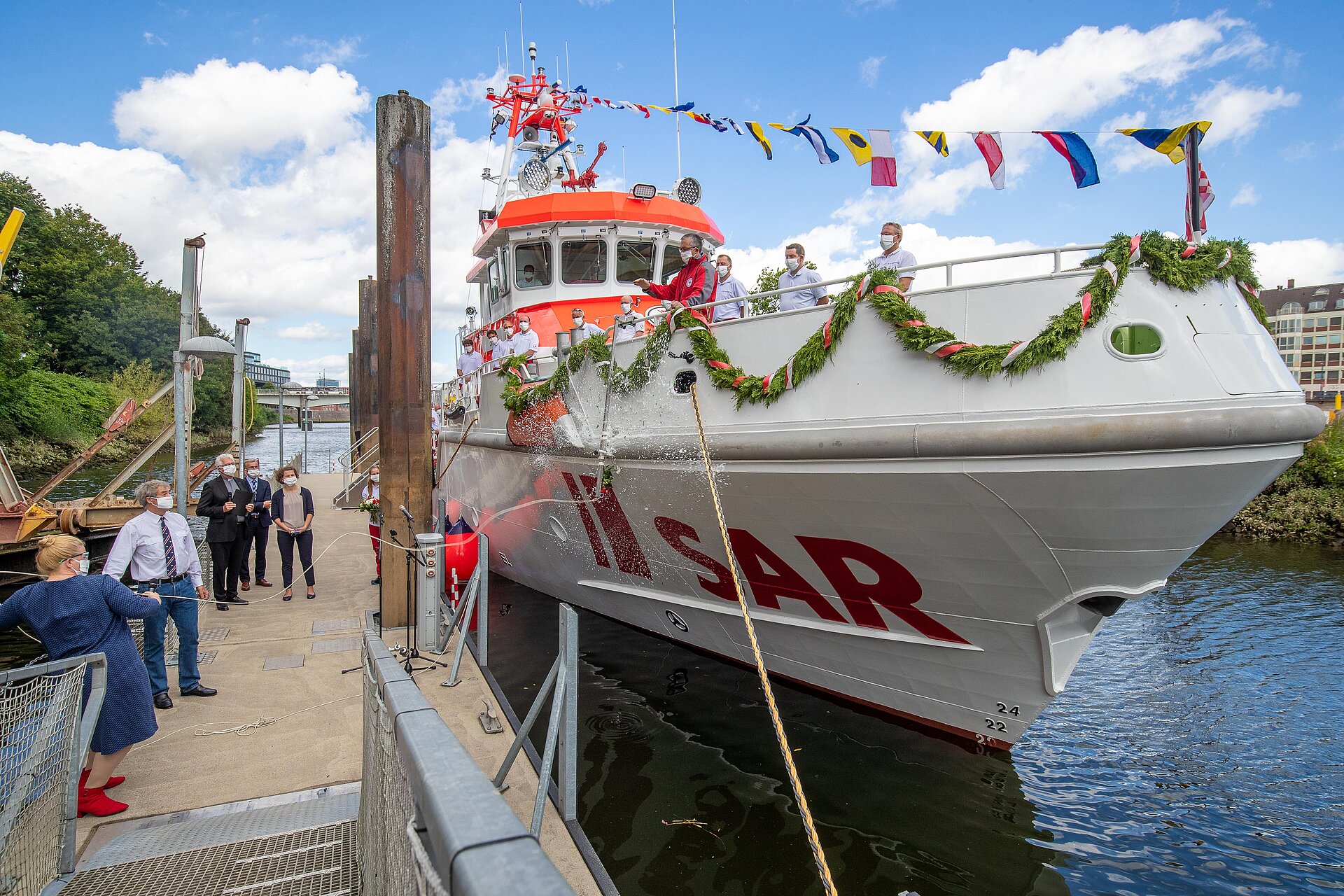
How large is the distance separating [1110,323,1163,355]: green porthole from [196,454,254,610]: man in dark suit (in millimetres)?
7784

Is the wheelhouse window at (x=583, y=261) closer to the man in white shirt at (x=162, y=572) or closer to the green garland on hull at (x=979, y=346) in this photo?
the green garland on hull at (x=979, y=346)

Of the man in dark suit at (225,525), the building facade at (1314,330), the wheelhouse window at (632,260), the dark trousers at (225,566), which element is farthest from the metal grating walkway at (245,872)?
the building facade at (1314,330)

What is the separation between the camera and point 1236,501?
4039mm

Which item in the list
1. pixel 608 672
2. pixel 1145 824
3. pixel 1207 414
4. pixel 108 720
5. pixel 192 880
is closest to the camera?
pixel 192 880

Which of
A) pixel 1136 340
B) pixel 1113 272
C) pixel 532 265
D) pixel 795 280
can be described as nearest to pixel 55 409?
pixel 532 265

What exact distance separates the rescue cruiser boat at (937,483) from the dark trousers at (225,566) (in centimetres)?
348

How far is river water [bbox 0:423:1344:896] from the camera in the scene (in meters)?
4.37

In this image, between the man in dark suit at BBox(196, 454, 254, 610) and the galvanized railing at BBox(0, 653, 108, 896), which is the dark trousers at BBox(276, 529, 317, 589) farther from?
the galvanized railing at BBox(0, 653, 108, 896)

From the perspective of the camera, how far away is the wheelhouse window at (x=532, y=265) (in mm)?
9266

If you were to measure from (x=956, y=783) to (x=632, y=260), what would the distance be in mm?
6519

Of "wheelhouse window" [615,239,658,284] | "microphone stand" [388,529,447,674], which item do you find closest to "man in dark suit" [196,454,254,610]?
"microphone stand" [388,529,447,674]

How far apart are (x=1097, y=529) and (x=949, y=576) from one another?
0.86 m

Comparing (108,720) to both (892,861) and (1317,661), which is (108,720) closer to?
(892,861)

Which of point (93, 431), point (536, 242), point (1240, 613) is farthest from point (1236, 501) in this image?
point (93, 431)
